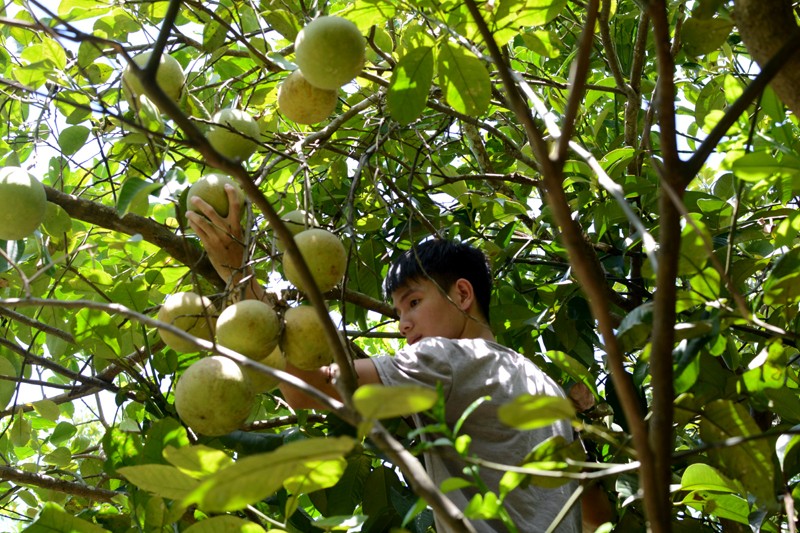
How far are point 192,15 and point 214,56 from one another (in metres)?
0.24

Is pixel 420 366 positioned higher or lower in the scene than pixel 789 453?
higher

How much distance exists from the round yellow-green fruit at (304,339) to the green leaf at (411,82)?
0.32 meters

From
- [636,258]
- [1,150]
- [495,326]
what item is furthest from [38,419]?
[636,258]

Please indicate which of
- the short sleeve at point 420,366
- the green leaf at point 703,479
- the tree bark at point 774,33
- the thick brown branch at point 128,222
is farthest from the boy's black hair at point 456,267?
the tree bark at point 774,33

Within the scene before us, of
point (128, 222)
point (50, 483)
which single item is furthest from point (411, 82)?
point (50, 483)

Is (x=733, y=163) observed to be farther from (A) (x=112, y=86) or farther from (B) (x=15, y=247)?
(A) (x=112, y=86)

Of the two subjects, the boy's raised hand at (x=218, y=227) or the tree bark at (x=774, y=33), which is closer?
the tree bark at (x=774, y=33)

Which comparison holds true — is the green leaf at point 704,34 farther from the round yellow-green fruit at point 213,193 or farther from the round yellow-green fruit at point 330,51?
the round yellow-green fruit at point 213,193

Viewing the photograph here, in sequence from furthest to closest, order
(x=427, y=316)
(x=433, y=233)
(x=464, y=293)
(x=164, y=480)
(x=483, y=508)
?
1. (x=464, y=293)
2. (x=427, y=316)
3. (x=433, y=233)
4. (x=164, y=480)
5. (x=483, y=508)

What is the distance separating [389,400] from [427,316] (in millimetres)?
1389

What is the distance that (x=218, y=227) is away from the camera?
131 cm

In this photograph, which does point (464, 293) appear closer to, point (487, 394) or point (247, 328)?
point (487, 394)

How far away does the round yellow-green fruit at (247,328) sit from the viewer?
1.08 m

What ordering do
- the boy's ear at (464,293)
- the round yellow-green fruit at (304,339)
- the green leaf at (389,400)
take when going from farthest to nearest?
the boy's ear at (464,293) → the round yellow-green fruit at (304,339) → the green leaf at (389,400)
